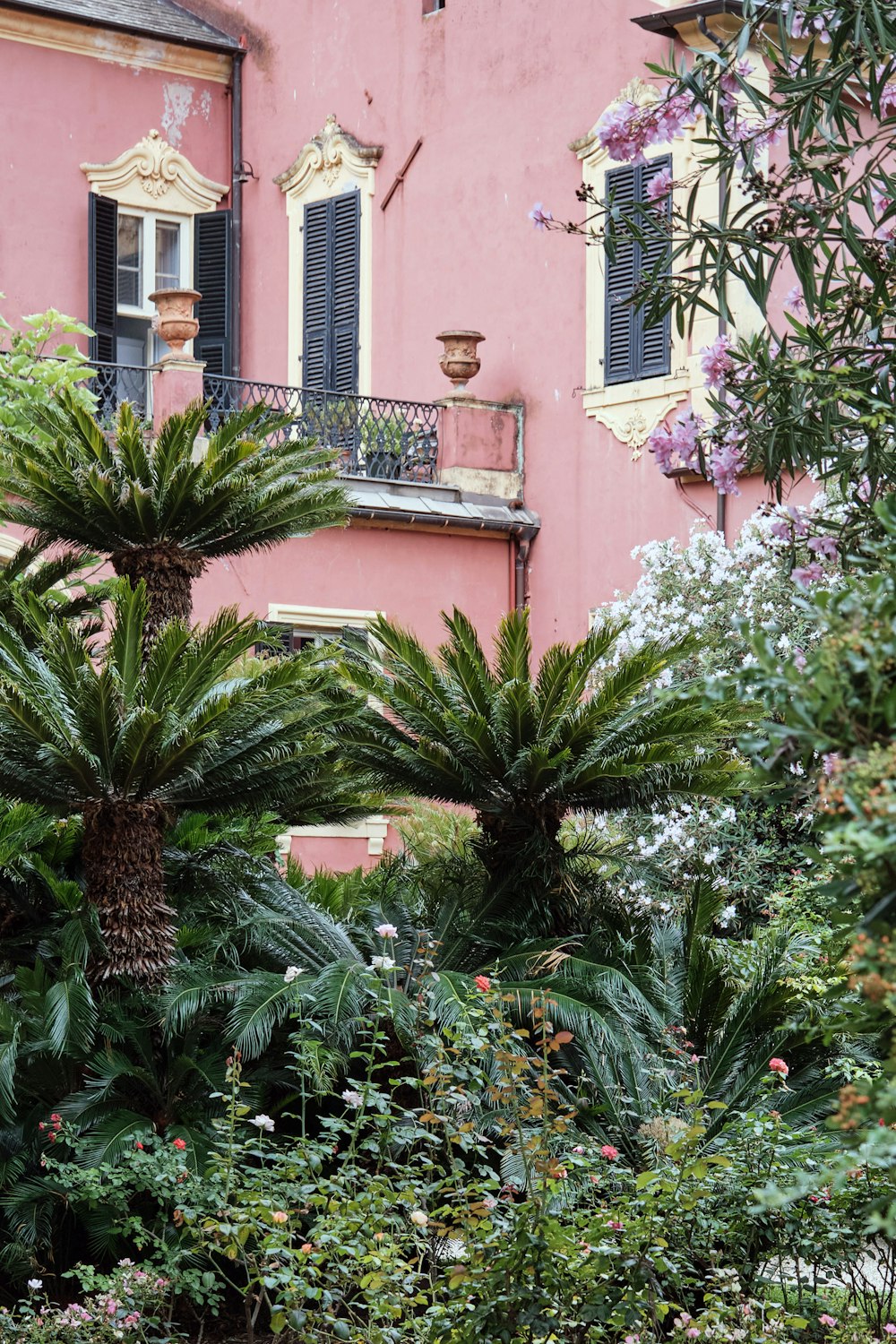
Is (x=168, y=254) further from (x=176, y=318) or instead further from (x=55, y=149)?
(x=176, y=318)

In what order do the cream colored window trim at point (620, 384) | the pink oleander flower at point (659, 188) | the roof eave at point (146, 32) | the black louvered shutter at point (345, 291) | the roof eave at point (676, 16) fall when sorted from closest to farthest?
the pink oleander flower at point (659, 188) → the roof eave at point (676, 16) → the cream colored window trim at point (620, 384) → the roof eave at point (146, 32) → the black louvered shutter at point (345, 291)

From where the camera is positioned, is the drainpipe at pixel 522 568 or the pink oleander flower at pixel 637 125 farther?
the drainpipe at pixel 522 568

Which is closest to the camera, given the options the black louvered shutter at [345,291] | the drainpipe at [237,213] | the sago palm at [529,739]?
the sago palm at [529,739]

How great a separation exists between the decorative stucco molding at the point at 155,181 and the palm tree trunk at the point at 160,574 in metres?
11.8

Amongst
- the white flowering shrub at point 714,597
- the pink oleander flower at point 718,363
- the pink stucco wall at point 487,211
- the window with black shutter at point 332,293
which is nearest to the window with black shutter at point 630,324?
the pink stucco wall at point 487,211

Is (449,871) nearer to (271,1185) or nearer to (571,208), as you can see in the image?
(271,1185)

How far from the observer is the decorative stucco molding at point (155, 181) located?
64.8 feet

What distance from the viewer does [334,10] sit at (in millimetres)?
19938

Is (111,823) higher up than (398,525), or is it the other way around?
(398,525)

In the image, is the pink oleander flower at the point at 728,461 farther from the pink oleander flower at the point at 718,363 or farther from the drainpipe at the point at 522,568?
the drainpipe at the point at 522,568

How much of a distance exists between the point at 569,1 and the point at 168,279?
5.49 meters

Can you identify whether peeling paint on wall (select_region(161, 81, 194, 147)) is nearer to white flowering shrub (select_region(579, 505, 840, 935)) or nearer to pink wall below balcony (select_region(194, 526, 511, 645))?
pink wall below balcony (select_region(194, 526, 511, 645))

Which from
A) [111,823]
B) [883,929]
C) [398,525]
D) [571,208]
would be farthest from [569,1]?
[883,929]

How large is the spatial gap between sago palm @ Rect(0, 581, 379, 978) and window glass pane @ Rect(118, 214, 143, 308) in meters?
12.4
